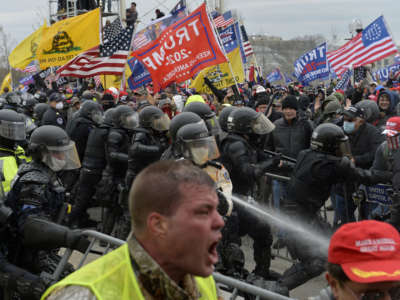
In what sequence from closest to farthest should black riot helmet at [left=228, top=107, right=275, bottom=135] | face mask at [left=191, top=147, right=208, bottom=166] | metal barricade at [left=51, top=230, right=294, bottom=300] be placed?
metal barricade at [left=51, top=230, right=294, bottom=300] → face mask at [left=191, top=147, right=208, bottom=166] → black riot helmet at [left=228, top=107, right=275, bottom=135]

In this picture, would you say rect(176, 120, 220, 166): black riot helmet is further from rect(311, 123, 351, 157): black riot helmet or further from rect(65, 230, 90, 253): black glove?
rect(65, 230, 90, 253): black glove

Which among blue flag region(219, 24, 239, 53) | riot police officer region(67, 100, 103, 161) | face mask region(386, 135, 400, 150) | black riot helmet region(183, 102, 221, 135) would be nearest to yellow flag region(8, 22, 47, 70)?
blue flag region(219, 24, 239, 53)

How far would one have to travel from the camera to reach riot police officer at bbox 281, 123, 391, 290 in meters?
5.96

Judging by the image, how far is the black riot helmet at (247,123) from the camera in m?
6.74

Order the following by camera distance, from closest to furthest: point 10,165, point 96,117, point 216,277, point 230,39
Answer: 1. point 216,277
2. point 10,165
3. point 96,117
4. point 230,39

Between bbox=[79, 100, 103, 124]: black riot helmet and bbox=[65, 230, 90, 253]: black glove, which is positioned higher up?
bbox=[79, 100, 103, 124]: black riot helmet

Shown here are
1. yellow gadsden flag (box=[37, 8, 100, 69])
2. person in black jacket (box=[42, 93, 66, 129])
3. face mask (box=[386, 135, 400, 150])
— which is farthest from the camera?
yellow gadsden flag (box=[37, 8, 100, 69])

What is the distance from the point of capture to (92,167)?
8398mm

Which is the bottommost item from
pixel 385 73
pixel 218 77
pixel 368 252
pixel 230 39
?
pixel 368 252

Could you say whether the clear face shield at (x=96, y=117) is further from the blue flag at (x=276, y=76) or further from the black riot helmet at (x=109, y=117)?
the blue flag at (x=276, y=76)

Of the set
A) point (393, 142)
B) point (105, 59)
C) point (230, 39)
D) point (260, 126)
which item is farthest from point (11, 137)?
point (230, 39)

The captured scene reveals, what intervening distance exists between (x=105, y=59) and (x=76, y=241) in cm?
863

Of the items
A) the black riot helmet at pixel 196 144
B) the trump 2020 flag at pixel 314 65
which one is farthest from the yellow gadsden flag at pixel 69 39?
the black riot helmet at pixel 196 144

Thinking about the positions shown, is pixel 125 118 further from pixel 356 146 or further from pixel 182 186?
pixel 182 186
